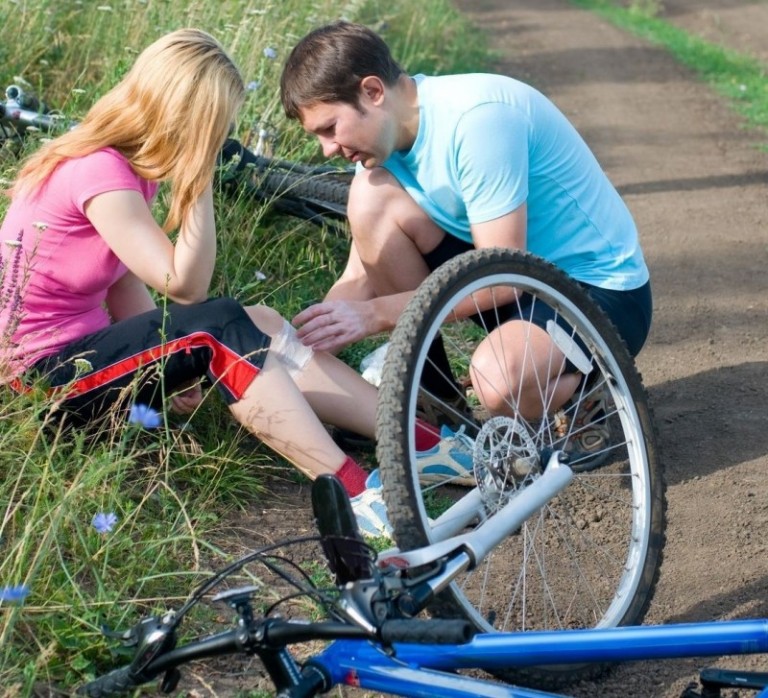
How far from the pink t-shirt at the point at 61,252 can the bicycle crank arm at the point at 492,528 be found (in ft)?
3.83

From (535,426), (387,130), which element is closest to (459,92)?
(387,130)

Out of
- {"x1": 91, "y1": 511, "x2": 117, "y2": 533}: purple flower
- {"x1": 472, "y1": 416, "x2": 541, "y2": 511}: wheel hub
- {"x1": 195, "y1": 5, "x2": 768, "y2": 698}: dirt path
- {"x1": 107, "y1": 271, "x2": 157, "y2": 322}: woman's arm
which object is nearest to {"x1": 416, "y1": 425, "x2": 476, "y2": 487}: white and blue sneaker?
{"x1": 195, "y1": 5, "x2": 768, "y2": 698}: dirt path

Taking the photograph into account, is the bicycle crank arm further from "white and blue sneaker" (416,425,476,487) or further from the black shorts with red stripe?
the black shorts with red stripe

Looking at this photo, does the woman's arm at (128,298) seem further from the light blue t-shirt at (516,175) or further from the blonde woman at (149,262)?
the light blue t-shirt at (516,175)

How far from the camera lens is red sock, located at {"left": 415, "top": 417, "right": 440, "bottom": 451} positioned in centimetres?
334

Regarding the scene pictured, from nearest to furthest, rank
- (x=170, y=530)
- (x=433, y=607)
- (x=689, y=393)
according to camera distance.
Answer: (x=433, y=607)
(x=170, y=530)
(x=689, y=393)

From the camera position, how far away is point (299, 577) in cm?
298

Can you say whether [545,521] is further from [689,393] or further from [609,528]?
[689,393]

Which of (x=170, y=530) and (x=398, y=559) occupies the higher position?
(x=398, y=559)

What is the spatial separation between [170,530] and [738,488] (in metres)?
1.64

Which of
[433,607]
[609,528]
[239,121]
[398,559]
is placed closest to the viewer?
[398,559]

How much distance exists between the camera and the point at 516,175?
3115 millimetres

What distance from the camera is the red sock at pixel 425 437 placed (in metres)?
3.34

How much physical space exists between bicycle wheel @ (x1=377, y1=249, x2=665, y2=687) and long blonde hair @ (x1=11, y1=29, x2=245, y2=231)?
765mm
